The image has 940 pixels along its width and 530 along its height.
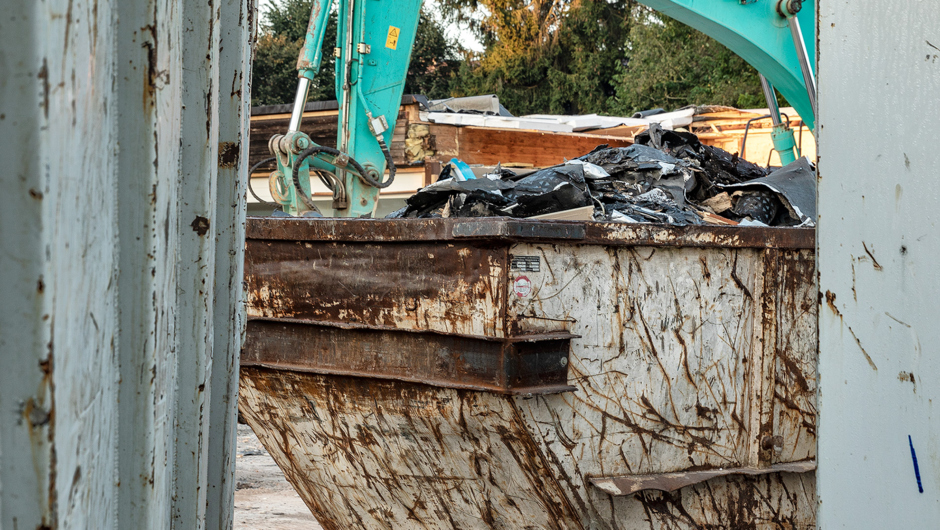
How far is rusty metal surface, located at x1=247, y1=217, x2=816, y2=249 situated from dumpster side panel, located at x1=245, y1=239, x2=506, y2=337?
0.12 feet

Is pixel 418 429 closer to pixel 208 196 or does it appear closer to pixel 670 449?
pixel 670 449

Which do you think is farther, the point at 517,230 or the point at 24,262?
the point at 517,230

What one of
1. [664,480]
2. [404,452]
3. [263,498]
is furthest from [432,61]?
[664,480]

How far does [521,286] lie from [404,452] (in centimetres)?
86

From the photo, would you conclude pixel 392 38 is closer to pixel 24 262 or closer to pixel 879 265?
pixel 879 265

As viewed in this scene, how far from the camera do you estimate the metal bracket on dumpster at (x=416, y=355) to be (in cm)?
223

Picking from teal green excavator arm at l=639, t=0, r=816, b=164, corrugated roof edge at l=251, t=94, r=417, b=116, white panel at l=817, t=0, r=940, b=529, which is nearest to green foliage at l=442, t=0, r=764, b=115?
corrugated roof edge at l=251, t=94, r=417, b=116

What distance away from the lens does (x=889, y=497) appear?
1253mm

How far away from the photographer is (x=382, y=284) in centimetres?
252

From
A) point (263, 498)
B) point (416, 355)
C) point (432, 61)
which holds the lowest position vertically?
point (263, 498)

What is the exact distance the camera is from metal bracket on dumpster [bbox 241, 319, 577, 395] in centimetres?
223

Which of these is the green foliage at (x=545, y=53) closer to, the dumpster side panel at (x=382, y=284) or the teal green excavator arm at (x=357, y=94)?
the teal green excavator arm at (x=357, y=94)

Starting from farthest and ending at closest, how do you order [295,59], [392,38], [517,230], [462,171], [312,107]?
1. [295,59]
2. [312,107]
3. [392,38]
4. [462,171]
5. [517,230]

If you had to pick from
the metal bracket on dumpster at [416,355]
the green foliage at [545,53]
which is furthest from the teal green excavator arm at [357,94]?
the green foliage at [545,53]
